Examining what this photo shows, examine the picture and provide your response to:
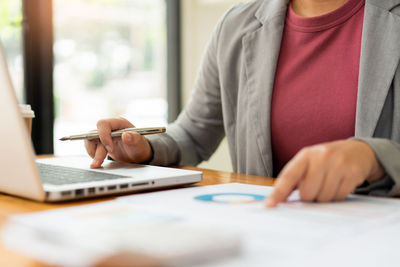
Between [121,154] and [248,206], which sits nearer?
[248,206]

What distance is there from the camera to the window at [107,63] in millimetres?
2162

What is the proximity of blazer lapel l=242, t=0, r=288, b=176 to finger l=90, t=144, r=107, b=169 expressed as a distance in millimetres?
363

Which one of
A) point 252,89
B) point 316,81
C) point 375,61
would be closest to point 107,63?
point 252,89

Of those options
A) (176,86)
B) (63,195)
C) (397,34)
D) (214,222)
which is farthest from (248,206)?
(176,86)

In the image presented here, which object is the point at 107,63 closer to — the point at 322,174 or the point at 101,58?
the point at 101,58

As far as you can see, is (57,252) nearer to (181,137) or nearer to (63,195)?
(63,195)

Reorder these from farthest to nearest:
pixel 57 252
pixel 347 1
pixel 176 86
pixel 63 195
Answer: pixel 176 86 → pixel 347 1 → pixel 63 195 → pixel 57 252

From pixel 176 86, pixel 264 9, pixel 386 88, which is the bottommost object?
pixel 176 86

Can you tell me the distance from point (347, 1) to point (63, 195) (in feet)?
2.37

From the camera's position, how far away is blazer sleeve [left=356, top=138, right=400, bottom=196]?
58 cm

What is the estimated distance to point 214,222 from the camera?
17.0 inches

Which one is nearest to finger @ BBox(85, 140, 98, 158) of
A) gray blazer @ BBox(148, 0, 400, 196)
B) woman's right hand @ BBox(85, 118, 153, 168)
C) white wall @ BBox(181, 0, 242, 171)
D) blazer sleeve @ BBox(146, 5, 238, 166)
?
woman's right hand @ BBox(85, 118, 153, 168)

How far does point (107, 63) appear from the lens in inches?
95.6

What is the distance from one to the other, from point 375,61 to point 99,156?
0.54 metres
